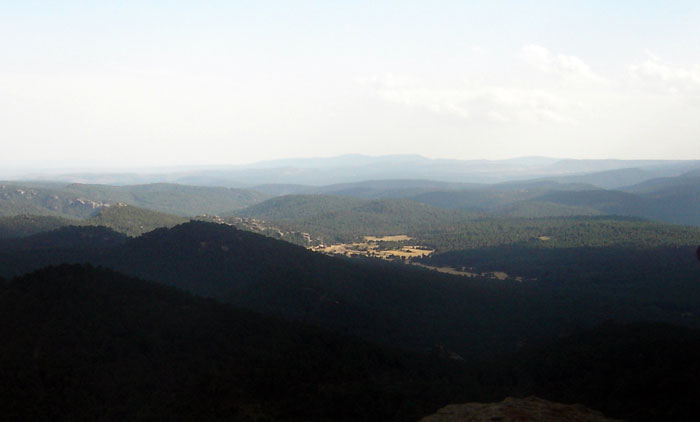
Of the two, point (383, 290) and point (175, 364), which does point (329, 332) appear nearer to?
point (175, 364)

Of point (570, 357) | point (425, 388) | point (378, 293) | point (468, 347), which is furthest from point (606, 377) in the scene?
point (378, 293)

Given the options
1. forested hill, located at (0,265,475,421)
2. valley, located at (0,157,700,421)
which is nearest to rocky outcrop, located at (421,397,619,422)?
valley, located at (0,157,700,421)

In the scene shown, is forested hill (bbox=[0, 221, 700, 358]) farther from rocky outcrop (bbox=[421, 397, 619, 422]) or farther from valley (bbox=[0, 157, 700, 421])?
rocky outcrop (bbox=[421, 397, 619, 422])

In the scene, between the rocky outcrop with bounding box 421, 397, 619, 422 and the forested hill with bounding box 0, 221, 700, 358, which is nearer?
the rocky outcrop with bounding box 421, 397, 619, 422

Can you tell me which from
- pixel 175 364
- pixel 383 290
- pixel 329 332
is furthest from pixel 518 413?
pixel 383 290

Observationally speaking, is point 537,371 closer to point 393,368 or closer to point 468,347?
point 393,368
